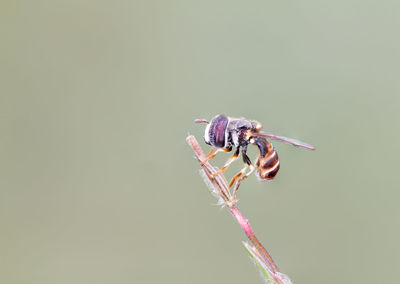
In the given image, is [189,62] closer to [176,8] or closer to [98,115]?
[176,8]

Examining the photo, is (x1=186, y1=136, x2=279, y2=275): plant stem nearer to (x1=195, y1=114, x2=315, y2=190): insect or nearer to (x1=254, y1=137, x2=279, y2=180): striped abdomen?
(x1=195, y1=114, x2=315, y2=190): insect

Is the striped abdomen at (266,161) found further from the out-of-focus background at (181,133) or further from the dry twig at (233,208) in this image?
the out-of-focus background at (181,133)

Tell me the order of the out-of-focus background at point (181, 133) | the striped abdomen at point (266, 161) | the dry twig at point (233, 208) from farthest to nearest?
the out-of-focus background at point (181, 133) → the striped abdomen at point (266, 161) → the dry twig at point (233, 208)

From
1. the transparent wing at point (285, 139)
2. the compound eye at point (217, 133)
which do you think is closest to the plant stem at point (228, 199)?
the transparent wing at point (285, 139)

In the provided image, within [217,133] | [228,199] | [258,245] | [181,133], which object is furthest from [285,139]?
[181,133]

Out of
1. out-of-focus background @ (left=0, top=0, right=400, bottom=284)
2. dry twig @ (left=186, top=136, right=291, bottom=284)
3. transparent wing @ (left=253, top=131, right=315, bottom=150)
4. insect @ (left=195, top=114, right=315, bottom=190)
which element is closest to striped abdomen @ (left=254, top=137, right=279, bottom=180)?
insect @ (left=195, top=114, right=315, bottom=190)

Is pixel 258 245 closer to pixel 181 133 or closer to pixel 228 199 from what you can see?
pixel 228 199
